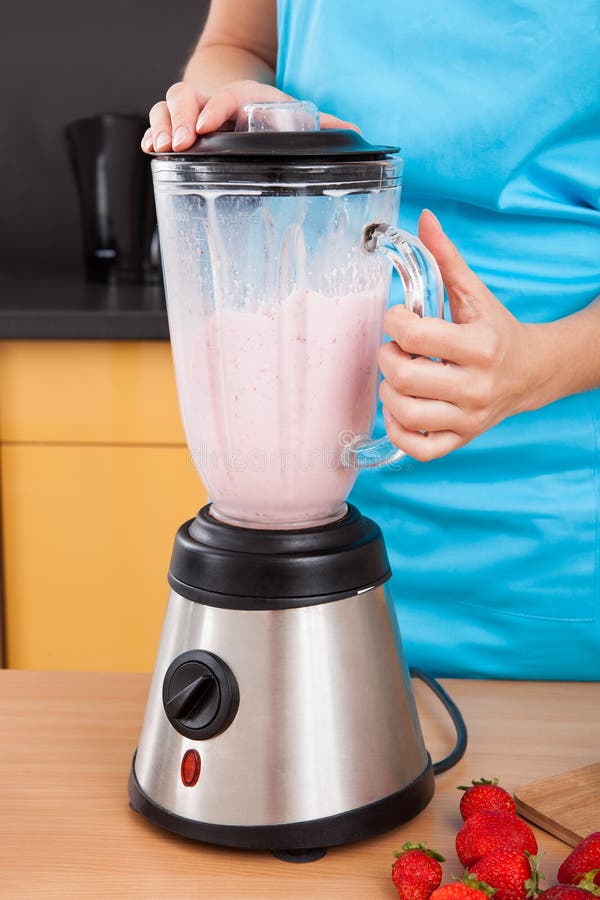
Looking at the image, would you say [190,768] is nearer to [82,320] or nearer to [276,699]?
[276,699]

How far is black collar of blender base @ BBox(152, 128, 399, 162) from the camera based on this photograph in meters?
0.61

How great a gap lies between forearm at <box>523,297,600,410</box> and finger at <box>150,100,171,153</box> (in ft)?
0.87

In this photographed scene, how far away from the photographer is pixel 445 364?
2.10 ft

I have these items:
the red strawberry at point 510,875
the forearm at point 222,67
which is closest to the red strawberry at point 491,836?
the red strawberry at point 510,875

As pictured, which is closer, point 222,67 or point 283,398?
point 283,398

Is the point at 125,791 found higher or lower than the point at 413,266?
lower

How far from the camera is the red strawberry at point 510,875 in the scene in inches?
22.9

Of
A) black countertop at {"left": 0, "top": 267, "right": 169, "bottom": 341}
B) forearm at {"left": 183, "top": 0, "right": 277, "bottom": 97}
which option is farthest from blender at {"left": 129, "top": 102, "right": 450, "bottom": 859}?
black countertop at {"left": 0, "top": 267, "right": 169, "bottom": 341}

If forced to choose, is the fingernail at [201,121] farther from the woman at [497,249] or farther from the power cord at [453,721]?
the power cord at [453,721]

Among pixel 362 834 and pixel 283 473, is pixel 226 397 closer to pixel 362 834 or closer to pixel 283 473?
pixel 283 473

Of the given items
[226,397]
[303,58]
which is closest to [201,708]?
[226,397]

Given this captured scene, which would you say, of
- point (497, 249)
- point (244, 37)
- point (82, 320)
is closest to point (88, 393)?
point (82, 320)

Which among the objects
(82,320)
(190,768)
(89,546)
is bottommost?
(89,546)

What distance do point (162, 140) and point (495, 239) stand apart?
361 mm
